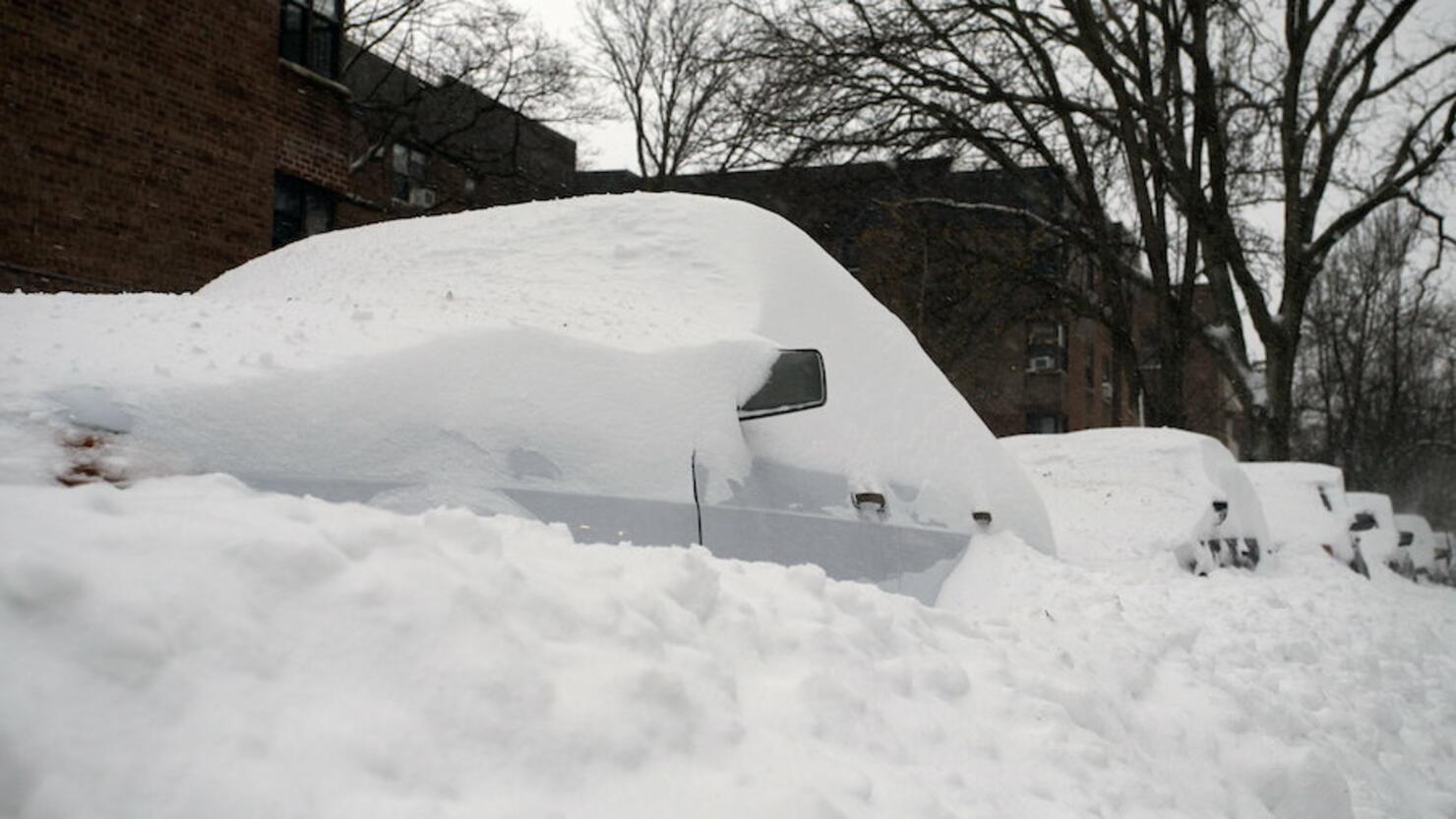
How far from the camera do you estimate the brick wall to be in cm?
1016

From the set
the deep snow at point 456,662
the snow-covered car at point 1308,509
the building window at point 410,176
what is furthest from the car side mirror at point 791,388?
the building window at point 410,176

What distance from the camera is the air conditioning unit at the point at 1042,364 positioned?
33.1m

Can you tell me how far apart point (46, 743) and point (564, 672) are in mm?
844

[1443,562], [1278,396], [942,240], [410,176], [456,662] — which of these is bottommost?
[1443,562]

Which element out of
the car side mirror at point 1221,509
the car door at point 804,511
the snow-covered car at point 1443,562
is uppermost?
the car door at point 804,511

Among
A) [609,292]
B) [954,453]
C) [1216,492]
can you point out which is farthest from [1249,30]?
[609,292]

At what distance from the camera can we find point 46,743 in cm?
139

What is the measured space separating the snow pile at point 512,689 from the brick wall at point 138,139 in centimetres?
841

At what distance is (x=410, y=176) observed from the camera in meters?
25.8

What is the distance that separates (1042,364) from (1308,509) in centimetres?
2201

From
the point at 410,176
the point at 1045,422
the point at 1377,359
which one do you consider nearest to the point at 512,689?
the point at 410,176

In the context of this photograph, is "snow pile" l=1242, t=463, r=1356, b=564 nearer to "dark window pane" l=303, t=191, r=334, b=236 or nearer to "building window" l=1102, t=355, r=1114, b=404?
"dark window pane" l=303, t=191, r=334, b=236

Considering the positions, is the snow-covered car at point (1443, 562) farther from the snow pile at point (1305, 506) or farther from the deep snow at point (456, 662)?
the deep snow at point (456, 662)

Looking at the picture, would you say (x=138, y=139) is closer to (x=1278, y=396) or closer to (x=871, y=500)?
(x=871, y=500)
